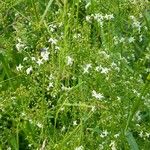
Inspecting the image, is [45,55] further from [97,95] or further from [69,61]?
[97,95]

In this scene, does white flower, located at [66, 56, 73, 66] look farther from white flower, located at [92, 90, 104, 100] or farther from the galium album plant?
white flower, located at [92, 90, 104, 100]

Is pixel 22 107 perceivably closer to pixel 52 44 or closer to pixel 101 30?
pixel 52 44

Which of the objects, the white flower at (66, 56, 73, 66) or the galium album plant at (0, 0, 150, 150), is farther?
the white flower at (66, 56, 73, 66)

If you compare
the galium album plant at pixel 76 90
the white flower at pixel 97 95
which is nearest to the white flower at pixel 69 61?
the galium album plant at pixel 76 90

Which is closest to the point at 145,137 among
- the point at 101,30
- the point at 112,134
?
the point at 112,134

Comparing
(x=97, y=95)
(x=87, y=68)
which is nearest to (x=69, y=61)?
(x=87, y=68)

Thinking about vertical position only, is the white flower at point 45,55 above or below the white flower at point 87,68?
above

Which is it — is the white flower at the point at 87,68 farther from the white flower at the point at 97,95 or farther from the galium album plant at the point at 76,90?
the white flower at the point at 97,95

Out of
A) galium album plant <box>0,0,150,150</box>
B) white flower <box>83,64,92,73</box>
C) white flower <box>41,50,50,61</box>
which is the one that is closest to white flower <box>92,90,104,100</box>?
galium album plant <box>0,0,150,150</box>

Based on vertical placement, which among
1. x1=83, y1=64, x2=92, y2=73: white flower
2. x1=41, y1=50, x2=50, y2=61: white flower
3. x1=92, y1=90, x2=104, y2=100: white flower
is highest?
x1=41, y1=50, x2=50, y2=61: white flower

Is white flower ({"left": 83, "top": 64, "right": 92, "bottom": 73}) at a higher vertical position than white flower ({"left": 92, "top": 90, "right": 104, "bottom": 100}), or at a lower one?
higher
